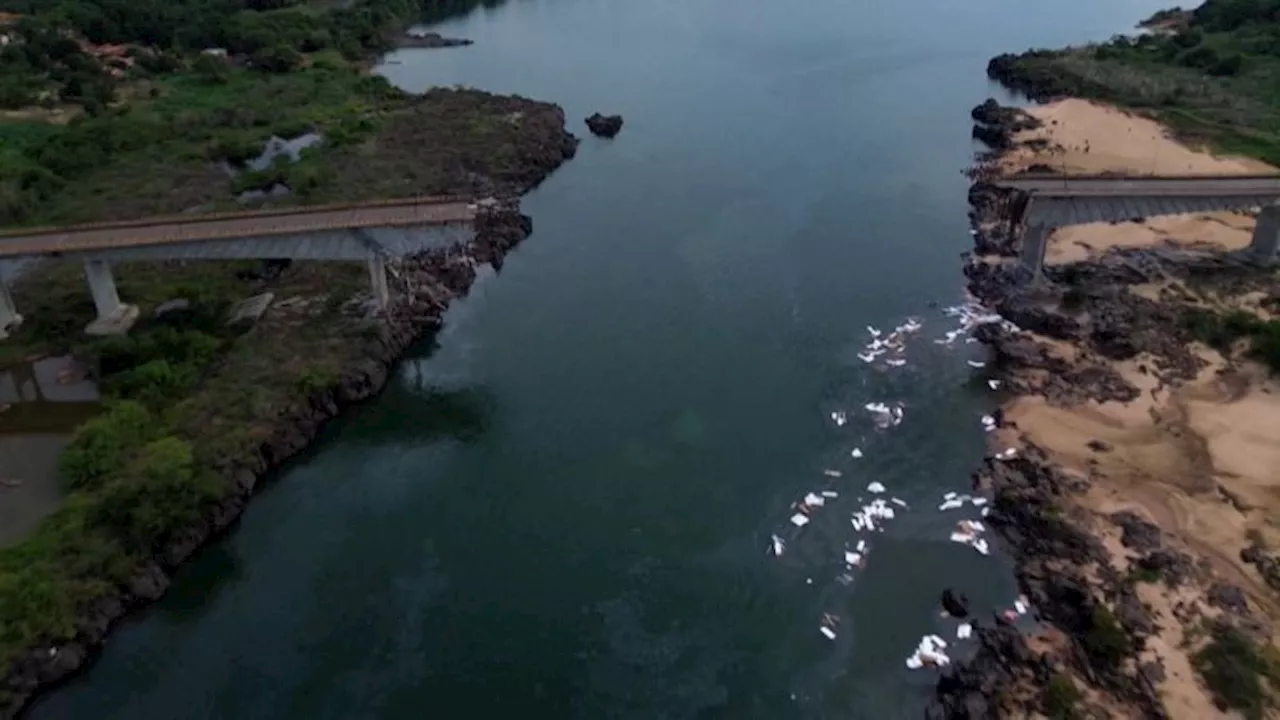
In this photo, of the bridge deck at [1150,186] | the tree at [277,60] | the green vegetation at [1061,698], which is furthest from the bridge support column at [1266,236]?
the tree at [277,60]

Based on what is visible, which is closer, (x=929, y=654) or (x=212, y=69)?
(x=929, y=654)

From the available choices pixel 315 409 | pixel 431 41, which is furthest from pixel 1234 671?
pixel 431 41

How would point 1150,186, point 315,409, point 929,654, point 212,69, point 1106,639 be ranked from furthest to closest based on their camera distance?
point 212,69 < point 1150,186 < point 315,409 < point 929,654 < point 1106,639

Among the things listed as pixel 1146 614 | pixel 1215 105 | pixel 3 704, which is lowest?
pixel 3 704

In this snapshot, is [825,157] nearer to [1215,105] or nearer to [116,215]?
[1215,105]

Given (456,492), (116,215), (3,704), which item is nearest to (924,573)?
(456,492)

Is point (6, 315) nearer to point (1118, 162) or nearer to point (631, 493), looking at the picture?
point (631, 493)

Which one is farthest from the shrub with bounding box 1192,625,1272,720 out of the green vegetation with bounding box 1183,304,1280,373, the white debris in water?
the green vegetation with bounding box 1183,304,1280,373
